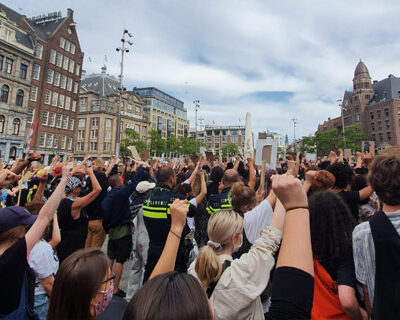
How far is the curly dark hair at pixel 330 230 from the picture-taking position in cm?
185

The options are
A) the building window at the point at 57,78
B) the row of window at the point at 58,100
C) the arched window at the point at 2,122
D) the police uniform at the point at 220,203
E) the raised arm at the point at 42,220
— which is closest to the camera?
the raised arm at the point at 42,220

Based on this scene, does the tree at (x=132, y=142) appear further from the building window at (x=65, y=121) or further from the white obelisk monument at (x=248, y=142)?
the white obelisk monument at (x=248, y=142)

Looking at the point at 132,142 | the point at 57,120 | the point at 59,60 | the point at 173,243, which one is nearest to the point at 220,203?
the point at 173,243

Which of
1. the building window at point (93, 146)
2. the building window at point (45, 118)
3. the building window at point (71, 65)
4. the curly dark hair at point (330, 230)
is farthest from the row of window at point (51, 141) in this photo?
the curly dark hair at point (330, 230)

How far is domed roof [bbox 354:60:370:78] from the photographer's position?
7966 centimetres

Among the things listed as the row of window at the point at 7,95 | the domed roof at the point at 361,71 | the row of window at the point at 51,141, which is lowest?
the row of window at the point at 51,141

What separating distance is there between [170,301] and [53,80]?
161 ft

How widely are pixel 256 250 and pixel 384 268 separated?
74 cm

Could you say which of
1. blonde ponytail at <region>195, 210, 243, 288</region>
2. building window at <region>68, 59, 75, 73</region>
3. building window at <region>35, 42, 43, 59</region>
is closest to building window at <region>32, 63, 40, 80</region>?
building window at <region>35, 42, 43, 59</region>

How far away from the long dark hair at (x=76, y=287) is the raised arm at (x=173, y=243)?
340mm

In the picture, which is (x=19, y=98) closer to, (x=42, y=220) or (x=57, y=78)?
(x=57, y=78)

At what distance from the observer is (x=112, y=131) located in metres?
62.5

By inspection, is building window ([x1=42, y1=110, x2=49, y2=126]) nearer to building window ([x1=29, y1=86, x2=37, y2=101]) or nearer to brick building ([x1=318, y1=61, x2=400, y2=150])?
building window ([x1=29, y1=86, x2=37, y2=101])

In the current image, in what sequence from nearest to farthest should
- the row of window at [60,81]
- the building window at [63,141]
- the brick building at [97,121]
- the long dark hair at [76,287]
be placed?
1. the long dark hair at [76,287]
2. the row of window at [60,81]
3. the building window at [63,141]
4. the brick building at [97,121]
